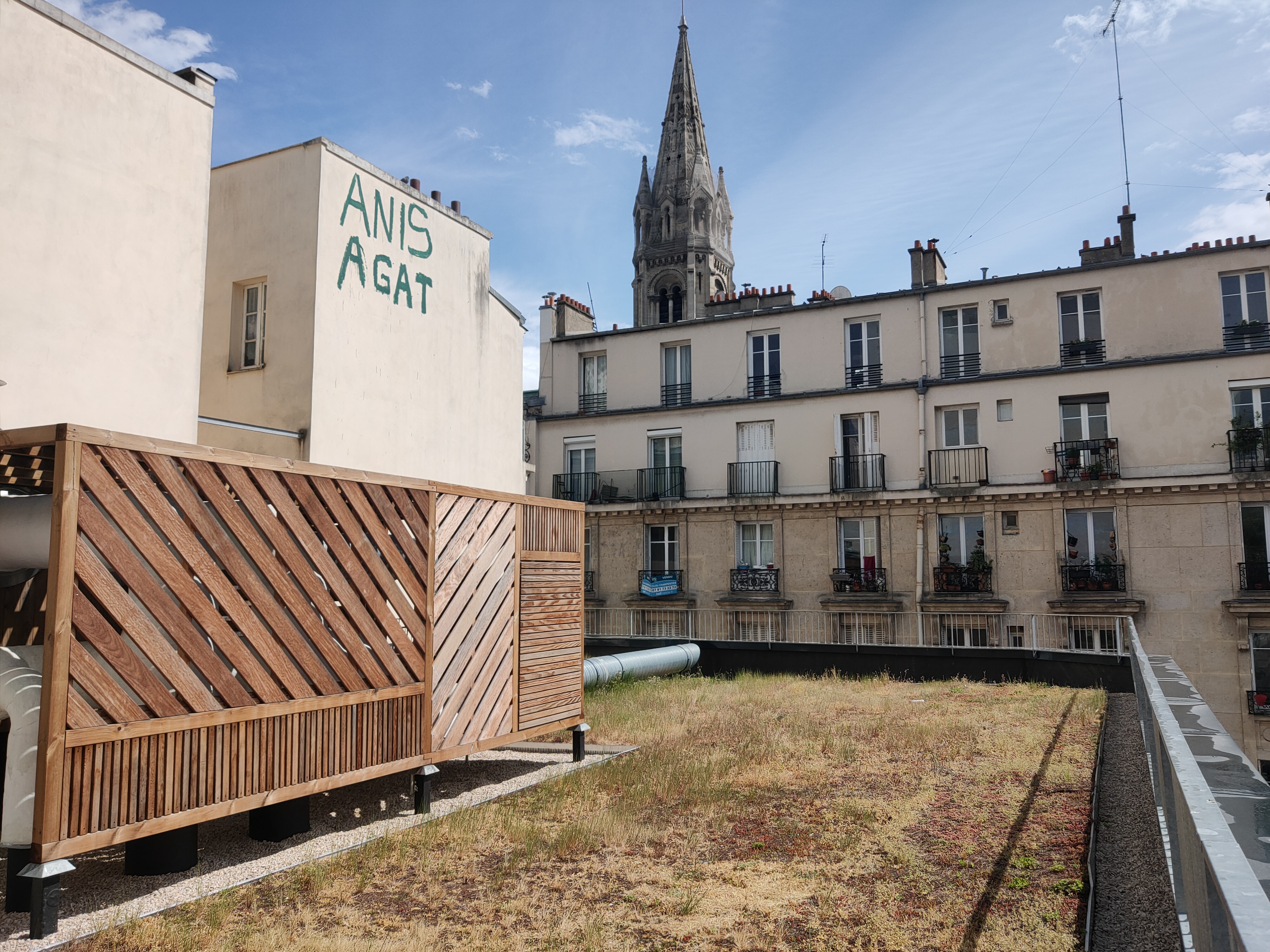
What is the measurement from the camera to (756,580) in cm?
2802

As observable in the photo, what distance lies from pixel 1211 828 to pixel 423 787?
7.07 metres

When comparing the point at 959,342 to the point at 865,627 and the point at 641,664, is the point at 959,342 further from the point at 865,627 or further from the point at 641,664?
the point at 641,664

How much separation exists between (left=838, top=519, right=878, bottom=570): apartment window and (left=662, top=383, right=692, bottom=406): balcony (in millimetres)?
6685

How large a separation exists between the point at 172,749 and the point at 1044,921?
17.5 feet

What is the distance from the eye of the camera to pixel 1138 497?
24.2m

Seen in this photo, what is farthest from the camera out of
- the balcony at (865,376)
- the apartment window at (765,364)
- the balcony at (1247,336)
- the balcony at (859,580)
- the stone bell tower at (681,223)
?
the stone bell tower at (681,223)

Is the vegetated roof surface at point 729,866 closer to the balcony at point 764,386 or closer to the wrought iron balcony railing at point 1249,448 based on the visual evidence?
the wrought iron balcony railing at point 1249,448

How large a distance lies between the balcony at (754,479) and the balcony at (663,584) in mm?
3009

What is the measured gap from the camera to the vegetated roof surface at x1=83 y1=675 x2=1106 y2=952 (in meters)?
5.36

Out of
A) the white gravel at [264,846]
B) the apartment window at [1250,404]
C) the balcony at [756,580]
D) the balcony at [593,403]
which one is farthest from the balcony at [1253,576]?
the white gravel at [264,846]

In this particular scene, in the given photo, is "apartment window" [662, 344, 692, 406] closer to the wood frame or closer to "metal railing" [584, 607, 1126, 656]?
"metal railing" [584, 607, 1126, 656]

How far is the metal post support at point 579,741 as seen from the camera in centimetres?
1039

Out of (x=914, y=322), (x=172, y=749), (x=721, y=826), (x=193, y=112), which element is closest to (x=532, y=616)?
(x=721, y=826)

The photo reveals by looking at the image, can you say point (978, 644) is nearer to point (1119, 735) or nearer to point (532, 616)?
point (1119, 735)
